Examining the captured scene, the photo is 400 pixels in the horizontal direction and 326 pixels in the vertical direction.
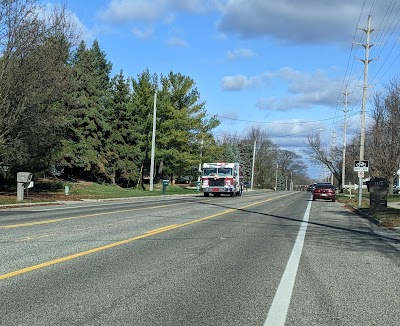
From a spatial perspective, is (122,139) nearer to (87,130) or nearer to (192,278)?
(87,130)

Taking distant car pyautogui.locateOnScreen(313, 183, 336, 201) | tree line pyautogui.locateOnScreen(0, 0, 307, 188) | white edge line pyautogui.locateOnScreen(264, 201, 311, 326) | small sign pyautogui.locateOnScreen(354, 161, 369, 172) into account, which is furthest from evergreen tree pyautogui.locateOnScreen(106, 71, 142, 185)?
white edge line pyautogui.locateOnScreen(264, 201, 311, 326)

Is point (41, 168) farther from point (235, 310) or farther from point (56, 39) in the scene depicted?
point (235, 310)

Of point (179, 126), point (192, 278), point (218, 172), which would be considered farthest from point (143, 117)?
point (192, 278)

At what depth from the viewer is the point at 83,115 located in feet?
155

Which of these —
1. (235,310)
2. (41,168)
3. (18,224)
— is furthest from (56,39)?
(235,310)

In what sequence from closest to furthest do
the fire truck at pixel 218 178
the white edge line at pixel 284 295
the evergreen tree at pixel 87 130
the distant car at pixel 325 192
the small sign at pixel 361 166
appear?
the white edge line at pixel 284 295 → the small sign at pixel 361 166 → the fire truck at pixel 218 178 → the distant car at pixel 325 192 → the evergreen tree at pixel 87 130

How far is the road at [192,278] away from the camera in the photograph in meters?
5.51

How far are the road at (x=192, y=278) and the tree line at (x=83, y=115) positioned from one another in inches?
591

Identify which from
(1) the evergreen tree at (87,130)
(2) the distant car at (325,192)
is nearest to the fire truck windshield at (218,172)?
(2) the distant car at (325,192)

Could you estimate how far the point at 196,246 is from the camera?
10.7 metres

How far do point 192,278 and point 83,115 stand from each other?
41968 mm

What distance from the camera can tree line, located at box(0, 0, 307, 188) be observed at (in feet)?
85.6

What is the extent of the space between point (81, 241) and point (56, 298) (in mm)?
4939

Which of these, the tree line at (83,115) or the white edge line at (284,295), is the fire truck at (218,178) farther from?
the white edge line at (284,295)
